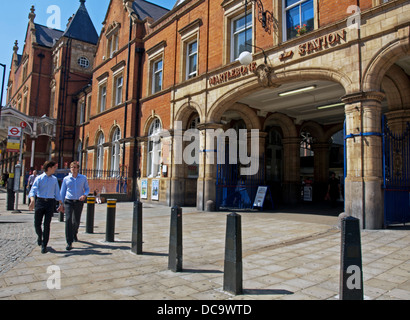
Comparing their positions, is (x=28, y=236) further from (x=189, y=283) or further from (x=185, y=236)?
(x=189, y=283)

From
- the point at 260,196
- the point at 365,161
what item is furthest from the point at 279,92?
the point at 365,161

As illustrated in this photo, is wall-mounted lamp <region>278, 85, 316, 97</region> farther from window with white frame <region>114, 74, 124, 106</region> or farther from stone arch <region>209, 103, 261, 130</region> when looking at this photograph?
window with white frame <region>114, 74, 124, 106</region>

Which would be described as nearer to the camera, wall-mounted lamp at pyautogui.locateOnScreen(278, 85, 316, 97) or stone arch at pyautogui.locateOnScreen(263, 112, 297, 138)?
wall-mounted lamp at pyautogui.locateOnScreen(278, 85, 316, 97)

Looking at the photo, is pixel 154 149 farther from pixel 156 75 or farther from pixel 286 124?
pixel 286 124

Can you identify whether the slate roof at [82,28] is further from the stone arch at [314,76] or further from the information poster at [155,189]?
the stone arch at [314,76]

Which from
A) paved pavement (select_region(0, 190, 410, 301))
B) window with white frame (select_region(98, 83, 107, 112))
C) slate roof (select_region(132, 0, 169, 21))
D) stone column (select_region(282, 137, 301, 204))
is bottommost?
paved pavement (select_region(0, 190, 410, 301))

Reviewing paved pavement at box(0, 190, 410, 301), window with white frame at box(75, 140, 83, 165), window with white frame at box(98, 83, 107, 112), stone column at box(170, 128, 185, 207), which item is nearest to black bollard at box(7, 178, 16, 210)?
paved pavement at box(0, 190, 410, 301)

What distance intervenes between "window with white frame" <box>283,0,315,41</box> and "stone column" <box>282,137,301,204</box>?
794 centimetres

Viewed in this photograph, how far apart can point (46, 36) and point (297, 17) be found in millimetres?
36430

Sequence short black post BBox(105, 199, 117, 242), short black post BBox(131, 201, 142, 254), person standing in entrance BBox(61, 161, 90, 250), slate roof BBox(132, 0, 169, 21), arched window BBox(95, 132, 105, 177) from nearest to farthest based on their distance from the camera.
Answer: short black post BBox(131, 201, 142, 254)
person standing in entrance BBox(61, 161, 90, 250)
short black post BBox(105, 199, 117, 242)
slate roof BBox(132, 0, 169, 21)
arched window BBox(95, 132, 105, 177)

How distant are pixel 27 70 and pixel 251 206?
115 feet

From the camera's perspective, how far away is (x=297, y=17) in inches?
440

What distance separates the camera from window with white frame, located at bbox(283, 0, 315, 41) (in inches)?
423
